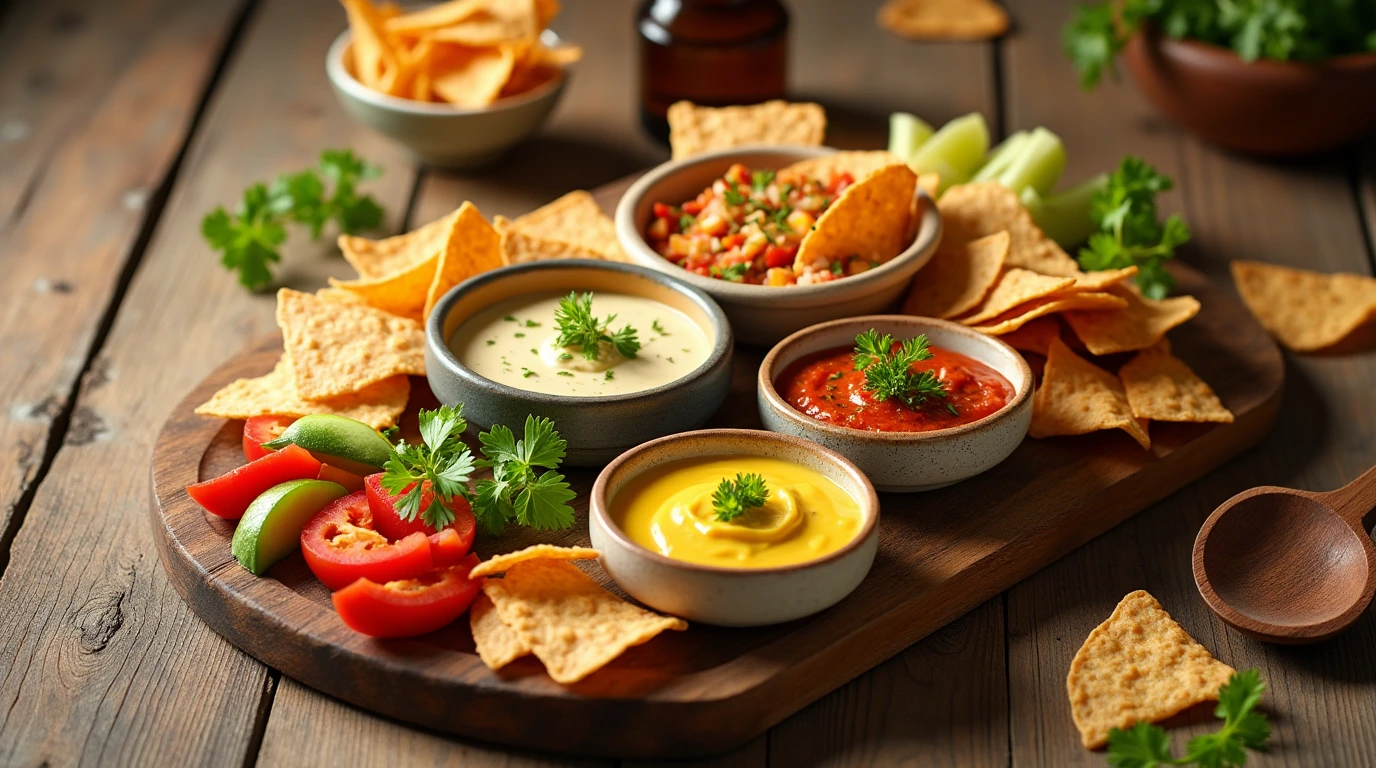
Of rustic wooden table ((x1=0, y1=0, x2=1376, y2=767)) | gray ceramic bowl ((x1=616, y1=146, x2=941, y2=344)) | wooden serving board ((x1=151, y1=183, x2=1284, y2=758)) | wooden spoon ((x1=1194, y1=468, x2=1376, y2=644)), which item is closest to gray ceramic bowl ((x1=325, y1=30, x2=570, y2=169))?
rustic wooden table ((x1=0, y1=0, x2=1376, y2=767))

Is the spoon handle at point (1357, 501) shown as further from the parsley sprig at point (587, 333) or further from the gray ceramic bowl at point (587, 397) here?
the parsley sprig at point (587, 333)

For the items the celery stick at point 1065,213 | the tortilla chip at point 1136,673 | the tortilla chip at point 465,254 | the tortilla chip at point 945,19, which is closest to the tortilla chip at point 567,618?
the tortilla chip at point 1136,673

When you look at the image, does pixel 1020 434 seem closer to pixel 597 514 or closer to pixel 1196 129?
pixel 597 514

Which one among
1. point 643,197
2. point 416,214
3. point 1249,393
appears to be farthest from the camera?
point 416,214

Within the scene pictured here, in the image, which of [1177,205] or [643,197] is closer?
[643,197]

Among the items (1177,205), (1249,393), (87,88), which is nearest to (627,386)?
(1249,393)

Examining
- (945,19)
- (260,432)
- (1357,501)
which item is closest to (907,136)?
(945,19)
